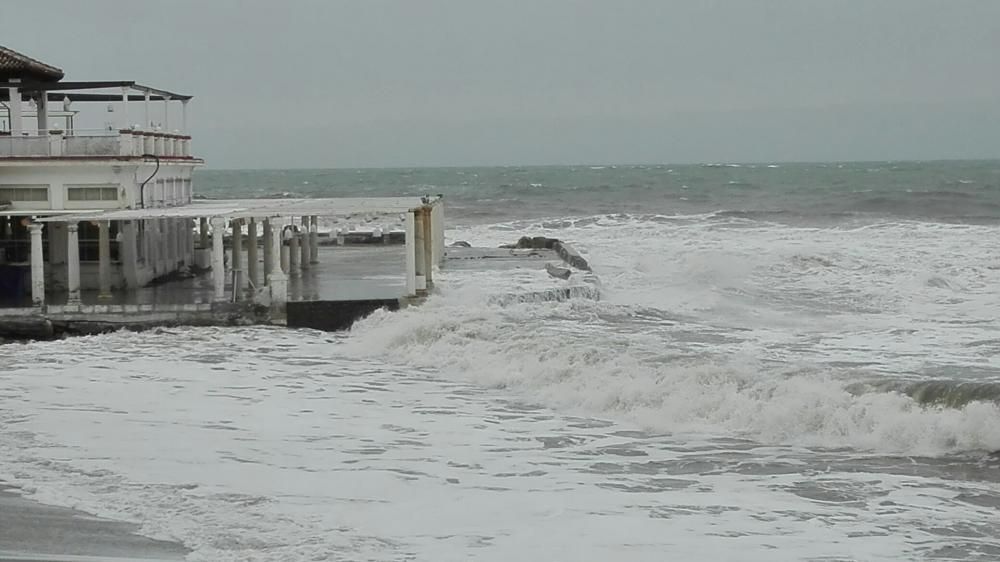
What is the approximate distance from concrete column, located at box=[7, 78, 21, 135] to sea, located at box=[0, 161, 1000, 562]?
6.89m

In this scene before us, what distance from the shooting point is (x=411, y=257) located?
85.6ft

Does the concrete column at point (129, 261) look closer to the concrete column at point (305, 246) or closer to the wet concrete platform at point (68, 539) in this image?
the concrete column at point (305, 246)

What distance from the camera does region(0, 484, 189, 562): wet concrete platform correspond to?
10500 mm

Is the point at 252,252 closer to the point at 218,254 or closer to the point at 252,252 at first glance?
the point at 252,252

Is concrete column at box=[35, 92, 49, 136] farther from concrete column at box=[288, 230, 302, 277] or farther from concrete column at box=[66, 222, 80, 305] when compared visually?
concrete column at box=[288, 230, 302, 277]

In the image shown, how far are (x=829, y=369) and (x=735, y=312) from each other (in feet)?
31.6

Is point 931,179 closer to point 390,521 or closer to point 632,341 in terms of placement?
point 632,341

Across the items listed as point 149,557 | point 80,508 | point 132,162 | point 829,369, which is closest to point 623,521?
point 149,557

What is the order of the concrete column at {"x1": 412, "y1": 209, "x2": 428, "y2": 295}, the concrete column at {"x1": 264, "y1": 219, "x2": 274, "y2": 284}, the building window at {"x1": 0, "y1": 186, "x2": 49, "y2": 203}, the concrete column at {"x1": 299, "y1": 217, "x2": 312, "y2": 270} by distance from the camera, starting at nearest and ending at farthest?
the concrete column at {"x1": 412, "y1": 209, "x2": 428, "y2": 295}, the building window at {"x1": 0, "y1": 186, "x2": 49, "y2": 203}, the concrete column at {"x1": 264, "y1": 219, "x2": 274, "y2": 284}, the concrete column at {"x1": 299, "y1": 217, "x2": 312, "y2": 270}

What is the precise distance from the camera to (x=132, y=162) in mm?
27469

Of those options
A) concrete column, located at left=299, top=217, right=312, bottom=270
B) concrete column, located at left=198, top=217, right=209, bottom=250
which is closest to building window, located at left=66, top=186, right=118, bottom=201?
concrete column, located at left=299, top=217, right=312, bottom=270

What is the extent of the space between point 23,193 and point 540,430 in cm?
1605

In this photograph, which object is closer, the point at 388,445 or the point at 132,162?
the point at 388,445

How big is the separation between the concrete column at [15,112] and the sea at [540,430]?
6893 millimetres
